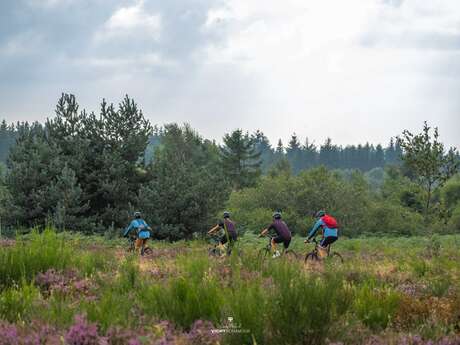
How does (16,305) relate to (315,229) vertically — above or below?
above

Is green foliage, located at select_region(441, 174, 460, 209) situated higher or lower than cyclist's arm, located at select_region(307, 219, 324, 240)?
lower

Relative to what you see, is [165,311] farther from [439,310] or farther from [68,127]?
[68,127]

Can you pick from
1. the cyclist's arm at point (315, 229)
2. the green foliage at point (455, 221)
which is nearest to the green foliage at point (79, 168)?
the cyclist's arm at point (315, 229)

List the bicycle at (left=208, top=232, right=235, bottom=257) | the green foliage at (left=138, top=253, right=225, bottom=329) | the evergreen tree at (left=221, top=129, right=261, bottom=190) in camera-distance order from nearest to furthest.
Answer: the green foliage at (left=138, top=253, right=225, bottom=329)
the bicycle at (left=208, top=232, right=235, bottom=257)
the evergreen tree at (left=221, top=129, right=261, bottom=190)

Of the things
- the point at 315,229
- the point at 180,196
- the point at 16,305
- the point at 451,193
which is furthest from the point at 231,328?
the point at 451,193

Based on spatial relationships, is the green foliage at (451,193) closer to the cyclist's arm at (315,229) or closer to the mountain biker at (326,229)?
the mountain biker at (326,229)

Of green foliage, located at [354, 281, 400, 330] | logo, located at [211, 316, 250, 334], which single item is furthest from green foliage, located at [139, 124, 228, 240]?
logo, located at [211, 316, 250, 334]

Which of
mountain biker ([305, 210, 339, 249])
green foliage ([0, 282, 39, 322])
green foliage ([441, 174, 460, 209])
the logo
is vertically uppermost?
green foliage ([0, 282, 39, 322])

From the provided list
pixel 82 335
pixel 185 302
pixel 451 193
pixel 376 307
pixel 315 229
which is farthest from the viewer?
pixel 451 193

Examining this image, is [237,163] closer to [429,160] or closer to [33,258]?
[429,160]

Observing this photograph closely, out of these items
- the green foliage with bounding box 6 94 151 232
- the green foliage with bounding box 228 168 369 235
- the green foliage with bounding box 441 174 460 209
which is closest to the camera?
the green foliage with bounding box 6 94 151 232

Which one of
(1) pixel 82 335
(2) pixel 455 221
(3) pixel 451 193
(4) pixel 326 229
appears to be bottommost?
(2) pixel 455 221

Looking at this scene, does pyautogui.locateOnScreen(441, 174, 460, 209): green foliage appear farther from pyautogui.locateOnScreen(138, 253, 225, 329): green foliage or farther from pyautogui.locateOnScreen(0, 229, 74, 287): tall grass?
pyautogui.locateOnScreen(138, 253, 225, 329): green foliage

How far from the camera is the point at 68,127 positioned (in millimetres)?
30219
